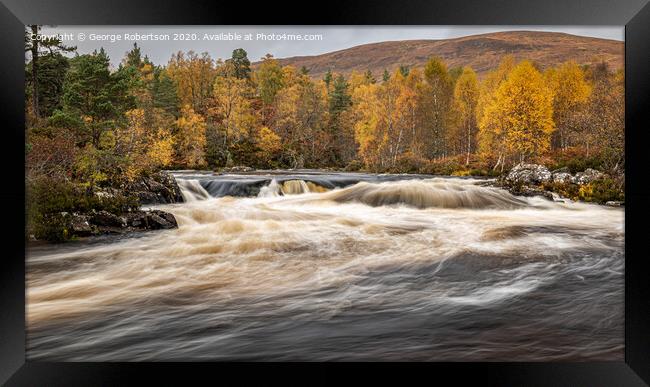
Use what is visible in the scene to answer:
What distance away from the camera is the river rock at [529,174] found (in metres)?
3.84

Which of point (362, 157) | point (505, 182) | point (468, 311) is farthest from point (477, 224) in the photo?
point (362, 157)

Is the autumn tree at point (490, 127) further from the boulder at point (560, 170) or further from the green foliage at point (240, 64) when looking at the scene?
the green foliage at point (240, 64)

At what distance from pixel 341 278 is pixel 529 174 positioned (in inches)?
78.4

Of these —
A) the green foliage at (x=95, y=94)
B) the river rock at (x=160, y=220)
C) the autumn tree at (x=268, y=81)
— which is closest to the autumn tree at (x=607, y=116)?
the autumn tree at (x=268, y=81)

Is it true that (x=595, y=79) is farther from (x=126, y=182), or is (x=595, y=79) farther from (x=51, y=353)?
(x=51, y=353)

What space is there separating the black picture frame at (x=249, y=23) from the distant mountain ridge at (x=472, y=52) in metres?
0.31

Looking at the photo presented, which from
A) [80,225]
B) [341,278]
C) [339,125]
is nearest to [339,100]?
[339,125]

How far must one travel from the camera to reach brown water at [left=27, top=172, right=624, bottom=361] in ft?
9.95

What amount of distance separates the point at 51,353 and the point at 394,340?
8.08 feet

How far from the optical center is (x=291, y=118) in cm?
402

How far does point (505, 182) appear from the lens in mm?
3900

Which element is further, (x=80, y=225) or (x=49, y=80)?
(x=80, y=225)

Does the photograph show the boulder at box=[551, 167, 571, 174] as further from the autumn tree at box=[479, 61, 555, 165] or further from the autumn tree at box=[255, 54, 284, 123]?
the autumn tree at box=[255, 54, 284, 123]

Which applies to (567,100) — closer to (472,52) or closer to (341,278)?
(472,52)
